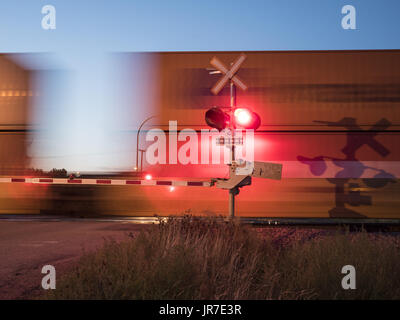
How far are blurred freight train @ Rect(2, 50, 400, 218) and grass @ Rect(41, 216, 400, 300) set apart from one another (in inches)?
160

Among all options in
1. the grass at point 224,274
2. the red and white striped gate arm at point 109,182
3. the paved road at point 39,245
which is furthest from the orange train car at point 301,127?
the grass at point 224,274

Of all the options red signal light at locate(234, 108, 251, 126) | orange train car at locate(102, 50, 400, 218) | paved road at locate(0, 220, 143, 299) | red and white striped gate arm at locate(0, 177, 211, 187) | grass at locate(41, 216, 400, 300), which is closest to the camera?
grass at locate(41, 216, 400, 300)

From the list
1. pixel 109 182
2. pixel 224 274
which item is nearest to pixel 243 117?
pixel 224 274

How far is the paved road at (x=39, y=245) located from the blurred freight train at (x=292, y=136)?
4.30ft

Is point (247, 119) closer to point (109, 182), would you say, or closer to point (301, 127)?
point (301, 127)

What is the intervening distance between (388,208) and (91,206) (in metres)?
8.66

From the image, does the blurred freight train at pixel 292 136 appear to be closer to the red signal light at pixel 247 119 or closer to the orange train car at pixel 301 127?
the orange train car at pixel 301 127

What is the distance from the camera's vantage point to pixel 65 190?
871 cm

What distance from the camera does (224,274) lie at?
3162 mm

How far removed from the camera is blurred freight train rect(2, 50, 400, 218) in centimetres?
802

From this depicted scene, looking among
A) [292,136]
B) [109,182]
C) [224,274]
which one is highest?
[292,136]

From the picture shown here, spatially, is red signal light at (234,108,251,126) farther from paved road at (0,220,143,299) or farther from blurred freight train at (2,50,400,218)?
paved road at (0,220,143,299)

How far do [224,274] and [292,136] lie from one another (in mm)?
6039

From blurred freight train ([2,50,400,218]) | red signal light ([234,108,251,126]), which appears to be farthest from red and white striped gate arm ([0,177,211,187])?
red signal light ([234,108,251,126])
